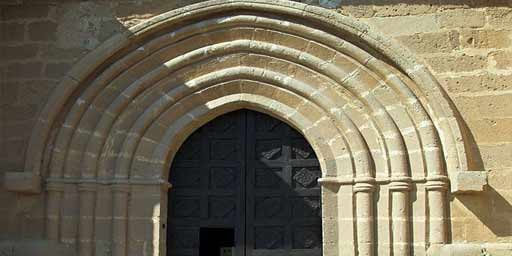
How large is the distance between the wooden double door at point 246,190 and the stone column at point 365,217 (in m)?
0.42

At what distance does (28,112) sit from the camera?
22.6 ft

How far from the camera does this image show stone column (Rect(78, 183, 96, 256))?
661 cm

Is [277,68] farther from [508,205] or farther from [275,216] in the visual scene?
[508,205]

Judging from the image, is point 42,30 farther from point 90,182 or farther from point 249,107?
point 249,107

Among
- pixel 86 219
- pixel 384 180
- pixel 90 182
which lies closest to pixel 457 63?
pixel 384 180

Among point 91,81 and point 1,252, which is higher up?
point 91,81

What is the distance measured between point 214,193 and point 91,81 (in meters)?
1.40

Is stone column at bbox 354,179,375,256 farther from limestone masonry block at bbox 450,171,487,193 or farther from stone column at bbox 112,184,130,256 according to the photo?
stone column at bbox 112,184,130,256

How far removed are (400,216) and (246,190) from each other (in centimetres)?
131

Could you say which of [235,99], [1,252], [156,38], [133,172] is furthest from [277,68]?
[1,252]

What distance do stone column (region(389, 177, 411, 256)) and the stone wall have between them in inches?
13.8

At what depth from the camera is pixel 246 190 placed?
22.5ft

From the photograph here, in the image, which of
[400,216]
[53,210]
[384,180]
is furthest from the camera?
[53,210]

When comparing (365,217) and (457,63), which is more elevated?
(457,63)
